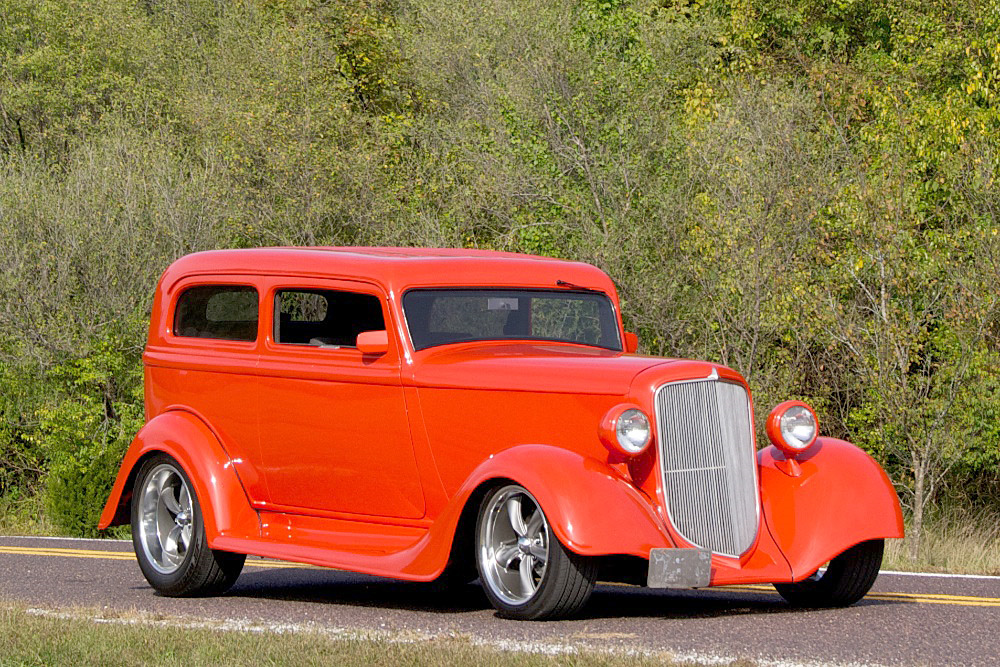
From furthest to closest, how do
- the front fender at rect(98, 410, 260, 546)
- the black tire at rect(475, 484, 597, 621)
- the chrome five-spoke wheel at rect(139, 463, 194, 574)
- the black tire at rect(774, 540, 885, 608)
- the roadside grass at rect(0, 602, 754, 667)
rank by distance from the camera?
the chrome five-spoke wheel at rect(139, 463, 194, 574)
the front fender at rect(98, 410, 260, 546)
the black tire at rect(774, 540, 885, 608)
the black tire at rect(475, 484, 597, 621)
the roadside grass at rect(0, 602, 754, 667)

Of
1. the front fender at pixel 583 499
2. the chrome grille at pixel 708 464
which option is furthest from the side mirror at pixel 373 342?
the chrome grille at pixel 708 464

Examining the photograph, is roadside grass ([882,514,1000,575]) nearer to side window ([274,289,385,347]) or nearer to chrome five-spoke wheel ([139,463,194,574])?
side window ([274,289,385,347])

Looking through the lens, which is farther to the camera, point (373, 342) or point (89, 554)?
point (89, 554)

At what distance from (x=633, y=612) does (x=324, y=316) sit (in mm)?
2722

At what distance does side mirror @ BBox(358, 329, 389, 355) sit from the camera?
28.5ft

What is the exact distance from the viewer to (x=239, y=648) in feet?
21.8

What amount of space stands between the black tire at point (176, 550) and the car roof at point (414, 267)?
4.67ft

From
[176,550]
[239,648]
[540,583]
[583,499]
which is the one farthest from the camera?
[176,550]

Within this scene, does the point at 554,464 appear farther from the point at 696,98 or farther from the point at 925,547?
the point at 696,98

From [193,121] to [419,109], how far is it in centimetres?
568

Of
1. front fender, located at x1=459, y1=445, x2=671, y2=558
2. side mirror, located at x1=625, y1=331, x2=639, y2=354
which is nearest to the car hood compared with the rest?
front fender, located at x1=459, y1=445, x2=671, y2=558

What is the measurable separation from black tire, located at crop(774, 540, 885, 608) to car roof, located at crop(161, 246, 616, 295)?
237cm

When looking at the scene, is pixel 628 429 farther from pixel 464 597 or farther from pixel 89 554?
pixel 89 554

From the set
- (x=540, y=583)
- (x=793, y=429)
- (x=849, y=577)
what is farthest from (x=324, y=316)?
(x=849, y=577)
